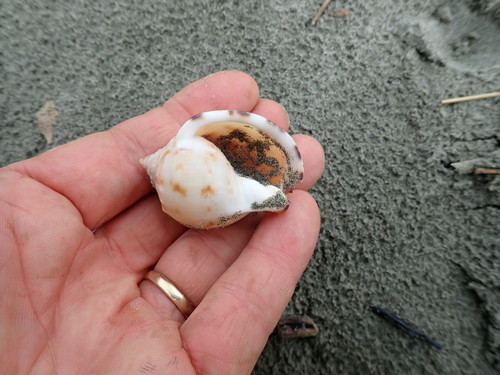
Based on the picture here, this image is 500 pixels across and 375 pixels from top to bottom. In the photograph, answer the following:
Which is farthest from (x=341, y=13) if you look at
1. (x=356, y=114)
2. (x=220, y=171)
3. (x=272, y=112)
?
(x=220, y=171)

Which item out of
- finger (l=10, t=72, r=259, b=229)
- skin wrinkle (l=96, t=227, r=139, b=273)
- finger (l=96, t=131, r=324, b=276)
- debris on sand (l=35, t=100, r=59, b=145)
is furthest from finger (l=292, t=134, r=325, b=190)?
debris on sand (l=35, t=100, r=59, b=145)

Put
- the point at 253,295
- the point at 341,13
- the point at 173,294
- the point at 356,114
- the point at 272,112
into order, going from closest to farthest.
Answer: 1. the point at 253,295
2. the point at 173,294
3. the point at 272,112
4. the point at 356,114
5. the point at 341,13

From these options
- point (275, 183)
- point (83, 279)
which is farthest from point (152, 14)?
point (83, 279)

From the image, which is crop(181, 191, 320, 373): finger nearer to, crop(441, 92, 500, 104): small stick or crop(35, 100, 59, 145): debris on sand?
crop(441, 92, 500, 104): small stick

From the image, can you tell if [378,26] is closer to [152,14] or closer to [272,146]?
[272,146]

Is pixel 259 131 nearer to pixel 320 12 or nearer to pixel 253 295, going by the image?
pixel 253 295

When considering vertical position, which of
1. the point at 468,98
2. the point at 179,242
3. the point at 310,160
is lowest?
the point at 179,242
